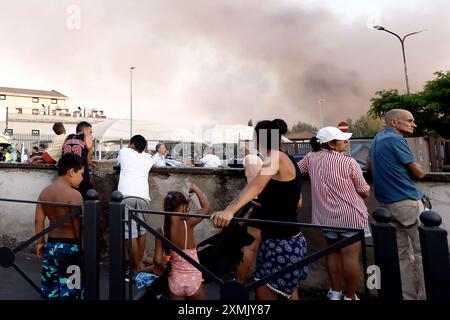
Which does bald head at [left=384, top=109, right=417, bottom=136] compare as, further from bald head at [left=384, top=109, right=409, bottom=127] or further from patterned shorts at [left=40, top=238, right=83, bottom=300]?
patterned shorts at [left=40, top=238, right=83, bottom=300]

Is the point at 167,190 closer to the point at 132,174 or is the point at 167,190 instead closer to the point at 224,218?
the point at 132,174

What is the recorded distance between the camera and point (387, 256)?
73.7 inches

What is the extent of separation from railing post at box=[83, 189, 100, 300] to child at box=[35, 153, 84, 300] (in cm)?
15

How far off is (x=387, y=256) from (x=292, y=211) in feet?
2.23

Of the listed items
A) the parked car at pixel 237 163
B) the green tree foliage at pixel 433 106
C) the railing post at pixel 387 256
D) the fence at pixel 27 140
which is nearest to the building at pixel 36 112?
the fence at pixel 27 140

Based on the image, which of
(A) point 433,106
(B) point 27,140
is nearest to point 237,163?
(B) point 27,140

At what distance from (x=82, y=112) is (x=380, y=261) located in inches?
2445

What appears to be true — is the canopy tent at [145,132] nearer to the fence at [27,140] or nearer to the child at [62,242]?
the fence at [27,140]

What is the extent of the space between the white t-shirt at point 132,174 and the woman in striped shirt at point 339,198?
196cm

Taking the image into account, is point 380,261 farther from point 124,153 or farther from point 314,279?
point 124,153

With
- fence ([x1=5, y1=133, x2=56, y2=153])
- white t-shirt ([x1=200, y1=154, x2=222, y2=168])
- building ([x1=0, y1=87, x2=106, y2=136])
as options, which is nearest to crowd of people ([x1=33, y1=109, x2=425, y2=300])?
white t-shirt ([x1=200, y1=154, x2=222, y2=168])

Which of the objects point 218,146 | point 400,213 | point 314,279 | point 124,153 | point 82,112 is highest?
point 82,112

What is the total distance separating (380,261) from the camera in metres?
1.89
